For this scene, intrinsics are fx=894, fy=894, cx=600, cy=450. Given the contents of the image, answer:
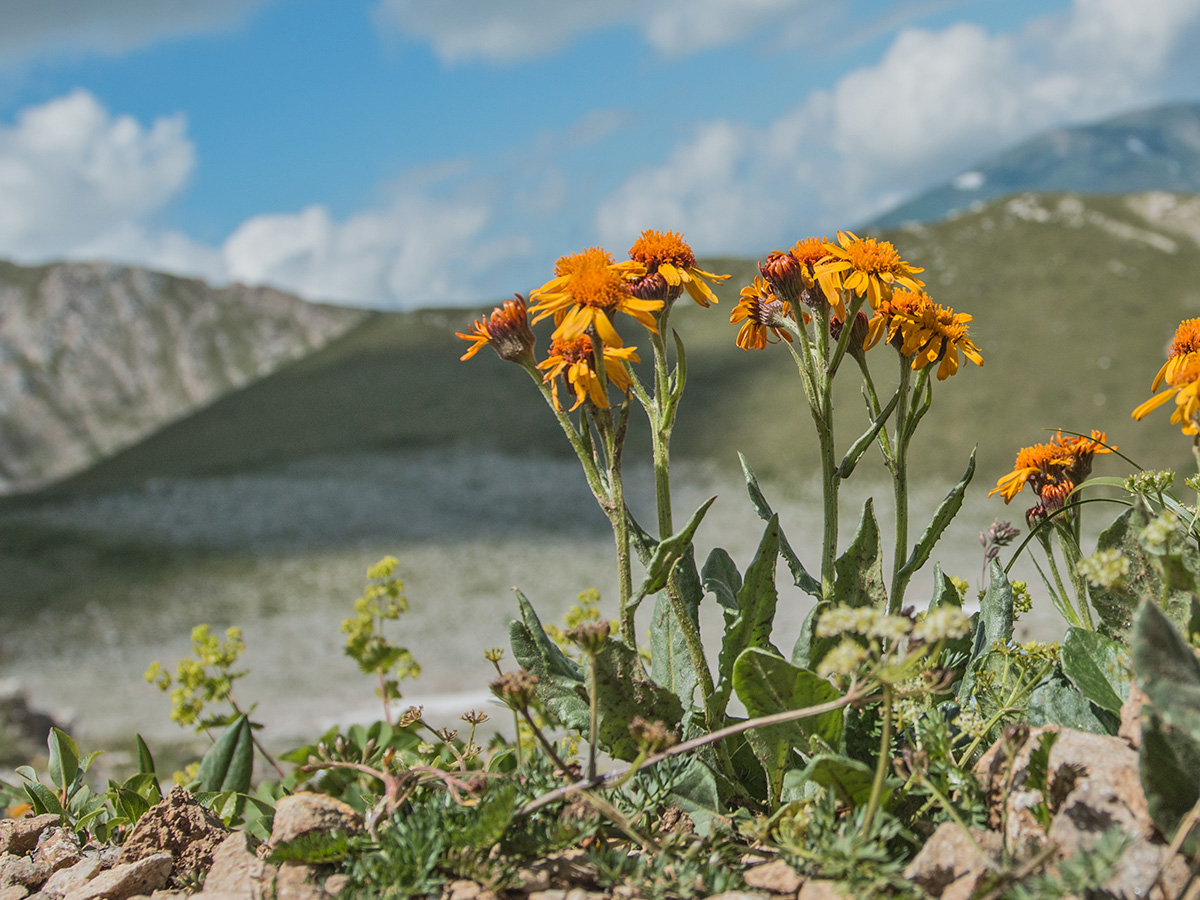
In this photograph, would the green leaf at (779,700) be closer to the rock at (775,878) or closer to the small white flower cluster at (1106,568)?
the rock at (775,878)

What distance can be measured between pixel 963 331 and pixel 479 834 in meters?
1.78

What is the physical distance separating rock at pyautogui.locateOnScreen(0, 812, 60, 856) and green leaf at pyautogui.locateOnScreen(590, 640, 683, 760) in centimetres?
168

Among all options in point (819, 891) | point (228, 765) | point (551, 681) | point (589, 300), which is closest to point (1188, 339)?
point (589, 300)

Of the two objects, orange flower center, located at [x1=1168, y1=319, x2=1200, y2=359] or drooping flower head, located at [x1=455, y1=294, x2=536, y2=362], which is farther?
drooping flower head, located at [x1=455, y1=294, x2=536, y2=362]

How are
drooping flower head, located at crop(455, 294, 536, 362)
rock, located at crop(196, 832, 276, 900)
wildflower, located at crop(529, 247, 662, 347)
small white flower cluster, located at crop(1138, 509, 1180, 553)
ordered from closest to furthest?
small white flower cluster, located at crop(1138, 509, 1180, 553) → rock, located at crop(196, 832, 276, 900) → wildflower, located at crop(529, 247, 662, 347) → drooping flower head, located at crop(455, 294, 536, 362)

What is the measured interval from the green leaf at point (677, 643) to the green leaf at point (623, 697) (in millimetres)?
255

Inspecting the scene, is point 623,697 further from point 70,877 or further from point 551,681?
point 70,877

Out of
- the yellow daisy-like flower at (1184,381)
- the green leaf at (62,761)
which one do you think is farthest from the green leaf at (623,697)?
the green leaf at (62,761)

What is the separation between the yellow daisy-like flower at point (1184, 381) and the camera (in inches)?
72.7

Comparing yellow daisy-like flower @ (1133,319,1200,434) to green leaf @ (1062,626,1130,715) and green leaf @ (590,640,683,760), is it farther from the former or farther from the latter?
green leaf @ (590,640,683,760)

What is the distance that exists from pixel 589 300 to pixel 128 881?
68.6 inches

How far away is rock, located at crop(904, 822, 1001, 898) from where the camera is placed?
168cm

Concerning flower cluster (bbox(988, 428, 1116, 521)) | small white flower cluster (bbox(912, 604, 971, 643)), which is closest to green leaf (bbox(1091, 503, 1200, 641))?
flower cluster (bbox(988, 428, 1116, 521))

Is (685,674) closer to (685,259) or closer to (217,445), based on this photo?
(685,259)
